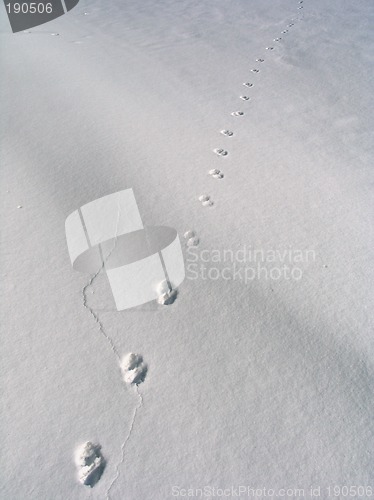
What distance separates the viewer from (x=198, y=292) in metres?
1.32

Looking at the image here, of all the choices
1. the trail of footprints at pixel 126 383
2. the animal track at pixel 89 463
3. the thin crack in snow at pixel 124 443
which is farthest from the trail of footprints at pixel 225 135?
the animal track at pixel 89 463

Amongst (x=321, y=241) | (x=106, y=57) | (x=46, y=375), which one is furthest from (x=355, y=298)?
(x=106, y=57)

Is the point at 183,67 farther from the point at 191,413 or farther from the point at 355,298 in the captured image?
the point at 191,413

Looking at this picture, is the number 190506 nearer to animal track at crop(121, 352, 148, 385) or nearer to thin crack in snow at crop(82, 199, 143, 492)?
thin crack in snow at crop(82, 199, 143, 492)

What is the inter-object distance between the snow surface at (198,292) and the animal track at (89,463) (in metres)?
0.02

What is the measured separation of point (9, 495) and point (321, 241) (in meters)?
1.19

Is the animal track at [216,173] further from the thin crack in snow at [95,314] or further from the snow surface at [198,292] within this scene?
the thin crack in snow at [95,314]

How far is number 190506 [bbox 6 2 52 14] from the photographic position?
157 inches

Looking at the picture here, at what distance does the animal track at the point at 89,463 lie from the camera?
3.15 feet

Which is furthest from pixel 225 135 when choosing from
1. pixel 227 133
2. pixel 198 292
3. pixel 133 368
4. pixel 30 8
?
pixel 30 8

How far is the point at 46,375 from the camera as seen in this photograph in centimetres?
113

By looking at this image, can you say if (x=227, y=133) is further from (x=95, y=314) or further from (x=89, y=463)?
(x=89, y=463)

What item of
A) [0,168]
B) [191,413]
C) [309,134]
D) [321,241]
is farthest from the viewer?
[309,134]

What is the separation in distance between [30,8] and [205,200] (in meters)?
3.68
